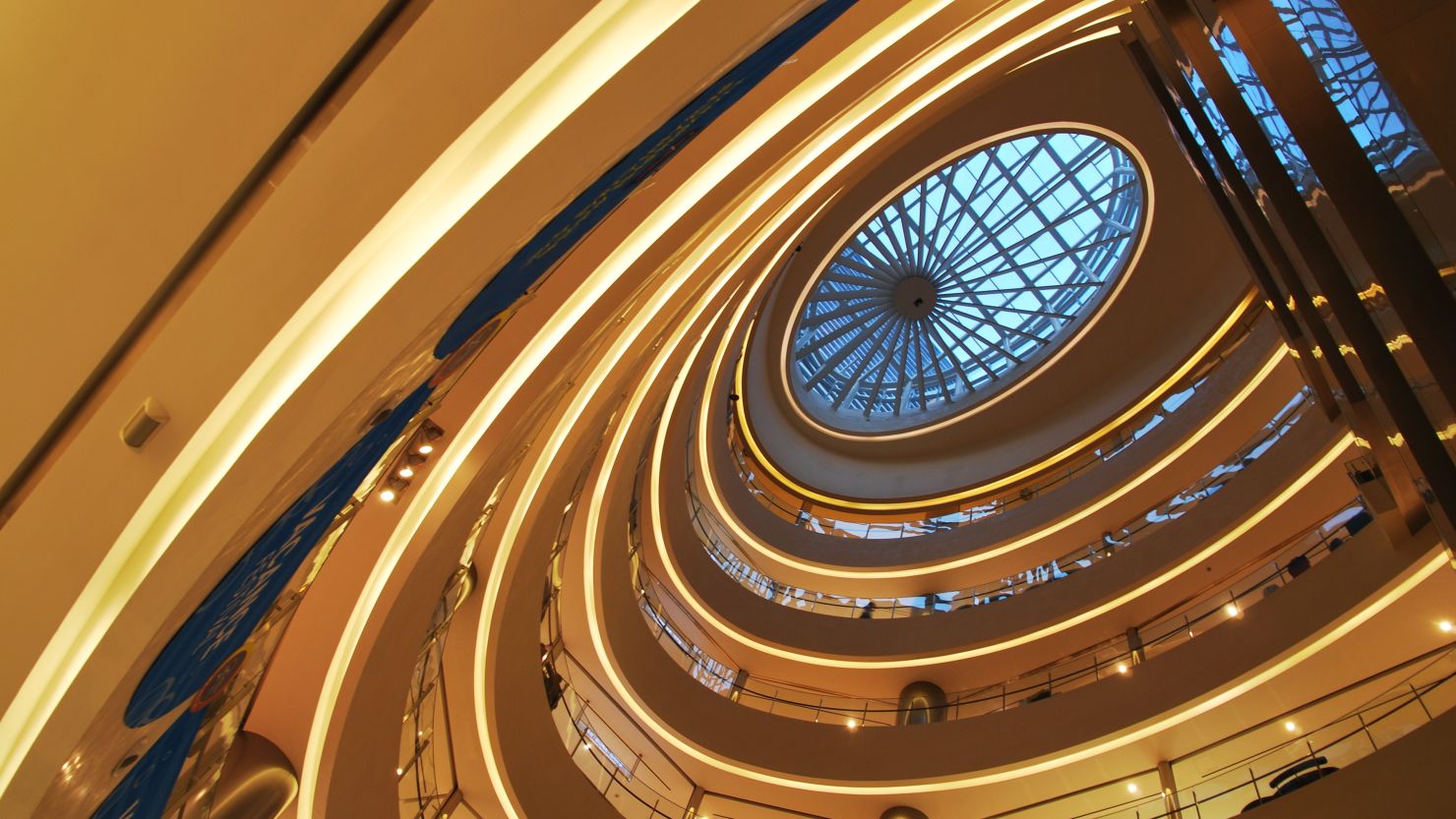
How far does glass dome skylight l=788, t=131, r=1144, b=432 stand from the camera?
22391 mm

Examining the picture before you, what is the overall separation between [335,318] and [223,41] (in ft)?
2.98

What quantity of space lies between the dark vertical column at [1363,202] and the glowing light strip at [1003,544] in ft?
41.1

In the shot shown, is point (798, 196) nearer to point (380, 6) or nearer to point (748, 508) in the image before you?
point (380, 6)

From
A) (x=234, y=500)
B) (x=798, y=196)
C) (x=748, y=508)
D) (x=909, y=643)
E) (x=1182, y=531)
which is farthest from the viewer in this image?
(x=748, y=508)

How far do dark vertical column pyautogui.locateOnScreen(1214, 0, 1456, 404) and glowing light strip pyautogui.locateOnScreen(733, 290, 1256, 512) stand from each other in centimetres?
1390

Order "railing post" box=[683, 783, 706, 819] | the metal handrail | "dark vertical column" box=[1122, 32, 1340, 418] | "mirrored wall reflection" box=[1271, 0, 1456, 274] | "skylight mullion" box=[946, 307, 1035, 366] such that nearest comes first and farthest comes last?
"mirrored wall reflection" box=[1271, 0, 1456, 274] < "dark vertical column" box=[1122, 32, 1340, 418] < "railing post" box=[683, 783, 706, 819] < the metal handrail < "skylight mullion" box=[946, 307, 1035, 366]

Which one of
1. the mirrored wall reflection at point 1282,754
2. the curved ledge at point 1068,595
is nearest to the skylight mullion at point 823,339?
the curved ledge at point 1068,595

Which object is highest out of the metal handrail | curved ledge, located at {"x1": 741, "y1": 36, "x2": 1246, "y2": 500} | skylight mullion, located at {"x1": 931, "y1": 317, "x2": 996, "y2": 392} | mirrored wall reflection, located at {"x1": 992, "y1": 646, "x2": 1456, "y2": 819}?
skylight mullion, located at {"x1": 931, "y1": 317, "x2": 996, "y2": 392}

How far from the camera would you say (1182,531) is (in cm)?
1548

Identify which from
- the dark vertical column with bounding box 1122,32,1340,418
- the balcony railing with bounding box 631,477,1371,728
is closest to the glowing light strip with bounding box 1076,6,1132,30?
the dark vertical column with bounding box 1122,32,1340,418

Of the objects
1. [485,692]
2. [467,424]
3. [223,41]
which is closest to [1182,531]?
[485,692]

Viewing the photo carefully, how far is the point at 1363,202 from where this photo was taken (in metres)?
4.44

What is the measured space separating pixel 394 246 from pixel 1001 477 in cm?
2062

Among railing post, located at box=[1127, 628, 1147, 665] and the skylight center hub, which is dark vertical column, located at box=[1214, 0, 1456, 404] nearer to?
railing post, located at box=[1127, 628, 1147, 665]
